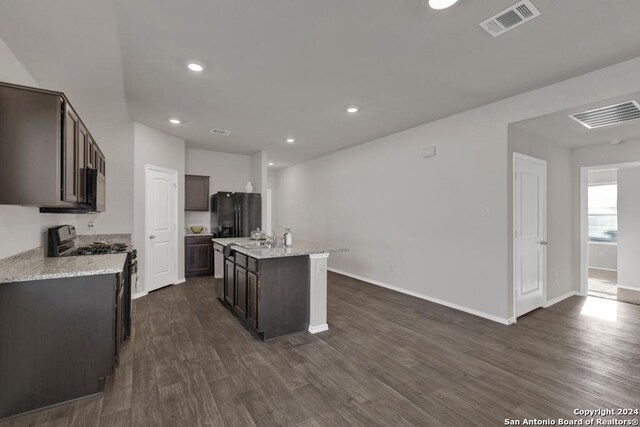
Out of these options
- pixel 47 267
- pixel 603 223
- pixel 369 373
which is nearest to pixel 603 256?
pixel 603 223

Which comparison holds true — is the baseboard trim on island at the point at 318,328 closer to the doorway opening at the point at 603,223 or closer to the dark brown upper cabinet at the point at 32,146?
the dark brown upper cabinet at the point at 32,146

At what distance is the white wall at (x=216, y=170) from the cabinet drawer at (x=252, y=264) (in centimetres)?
369

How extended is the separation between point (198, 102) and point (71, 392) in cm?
320

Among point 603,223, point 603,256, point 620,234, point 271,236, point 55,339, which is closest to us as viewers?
point 55,339

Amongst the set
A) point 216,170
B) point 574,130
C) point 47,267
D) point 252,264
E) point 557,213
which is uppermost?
point 574,130

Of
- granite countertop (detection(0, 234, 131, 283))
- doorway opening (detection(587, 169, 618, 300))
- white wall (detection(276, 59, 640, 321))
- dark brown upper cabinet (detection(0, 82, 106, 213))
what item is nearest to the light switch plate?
white wall (detection(276, 59, 640, 321))

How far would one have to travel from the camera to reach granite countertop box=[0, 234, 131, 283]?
1.93 m

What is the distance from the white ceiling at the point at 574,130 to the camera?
318 centimetres

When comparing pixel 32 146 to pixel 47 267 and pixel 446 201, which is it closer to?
pixel 47 267

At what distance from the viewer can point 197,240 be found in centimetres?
595

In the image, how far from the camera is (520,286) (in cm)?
377

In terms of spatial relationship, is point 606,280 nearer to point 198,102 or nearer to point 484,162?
point 484,162

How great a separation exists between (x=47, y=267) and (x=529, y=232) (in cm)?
529

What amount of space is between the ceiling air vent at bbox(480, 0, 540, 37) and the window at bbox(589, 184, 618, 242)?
7427 millimetres
